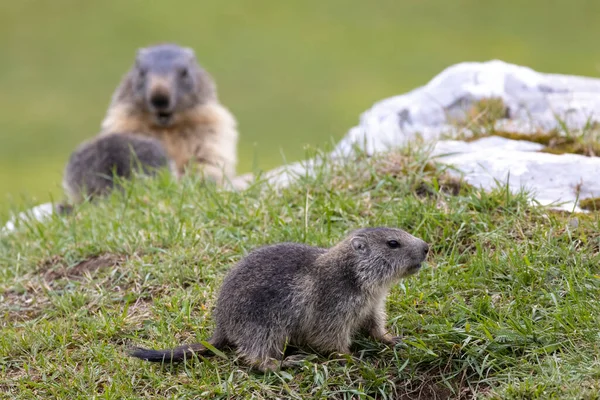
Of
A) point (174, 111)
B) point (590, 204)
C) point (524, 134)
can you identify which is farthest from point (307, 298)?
point (174, 111)

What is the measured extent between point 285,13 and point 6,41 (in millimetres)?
6888

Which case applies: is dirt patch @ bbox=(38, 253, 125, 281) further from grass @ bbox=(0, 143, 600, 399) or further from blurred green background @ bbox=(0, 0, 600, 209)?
blurred green background @ bbox=(0, 0, 600, 209)

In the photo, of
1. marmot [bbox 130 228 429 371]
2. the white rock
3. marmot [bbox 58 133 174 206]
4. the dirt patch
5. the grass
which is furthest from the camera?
marmot [bbox 58 133 174 206]

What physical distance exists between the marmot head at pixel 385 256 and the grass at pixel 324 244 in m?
0.34

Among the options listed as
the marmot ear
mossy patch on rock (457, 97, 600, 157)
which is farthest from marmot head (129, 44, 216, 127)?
the marmot ear

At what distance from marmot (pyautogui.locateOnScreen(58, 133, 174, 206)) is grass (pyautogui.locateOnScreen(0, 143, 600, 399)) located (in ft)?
4.66

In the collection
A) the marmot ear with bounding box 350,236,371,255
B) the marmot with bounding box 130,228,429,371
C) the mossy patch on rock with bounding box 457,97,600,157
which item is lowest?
the marmot with bounding box 130,228,429,371

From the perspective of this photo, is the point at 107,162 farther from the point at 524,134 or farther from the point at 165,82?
the point at 524,134

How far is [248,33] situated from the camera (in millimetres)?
21266

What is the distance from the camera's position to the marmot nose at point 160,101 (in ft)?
33.3

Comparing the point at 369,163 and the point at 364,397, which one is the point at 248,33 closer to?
the point at 369,163

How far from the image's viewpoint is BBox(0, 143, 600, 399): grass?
15.4 feet

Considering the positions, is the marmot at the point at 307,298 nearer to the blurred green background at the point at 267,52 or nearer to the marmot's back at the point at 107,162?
the marmot's back at the point at 107,162

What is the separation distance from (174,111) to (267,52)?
33.8 feet
